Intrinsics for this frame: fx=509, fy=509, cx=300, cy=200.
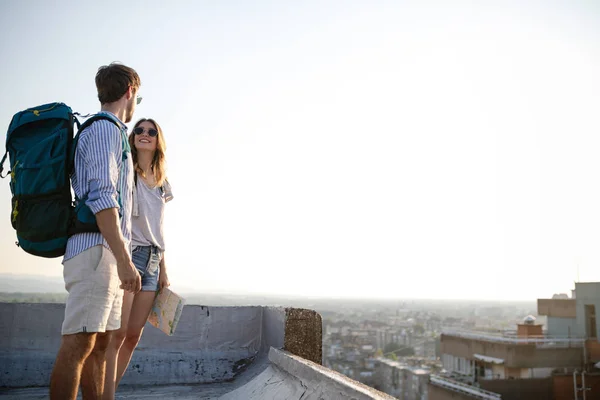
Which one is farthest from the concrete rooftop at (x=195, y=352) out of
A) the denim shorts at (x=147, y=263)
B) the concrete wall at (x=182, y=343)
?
the denim shorts at (x=147, y=263)

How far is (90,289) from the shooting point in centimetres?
206

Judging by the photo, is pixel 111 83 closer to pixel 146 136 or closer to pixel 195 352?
pixel 146 136

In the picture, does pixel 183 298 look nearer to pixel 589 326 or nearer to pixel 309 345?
pixel 309 345

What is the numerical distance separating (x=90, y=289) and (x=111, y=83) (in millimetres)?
1005

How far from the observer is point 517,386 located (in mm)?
24125

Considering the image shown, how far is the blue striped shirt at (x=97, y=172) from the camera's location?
83.4 inches

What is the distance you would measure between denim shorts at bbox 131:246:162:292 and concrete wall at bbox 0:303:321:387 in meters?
1.23

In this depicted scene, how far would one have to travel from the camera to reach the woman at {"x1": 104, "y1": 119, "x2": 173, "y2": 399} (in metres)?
2.73

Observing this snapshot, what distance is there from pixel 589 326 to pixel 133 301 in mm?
33608

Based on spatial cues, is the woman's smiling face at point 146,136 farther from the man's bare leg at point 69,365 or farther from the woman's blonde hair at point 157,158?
the man's bare leg at point 69,365

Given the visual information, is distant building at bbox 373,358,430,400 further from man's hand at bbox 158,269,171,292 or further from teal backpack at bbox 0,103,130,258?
teal backpack at bbox 0,103,130,258

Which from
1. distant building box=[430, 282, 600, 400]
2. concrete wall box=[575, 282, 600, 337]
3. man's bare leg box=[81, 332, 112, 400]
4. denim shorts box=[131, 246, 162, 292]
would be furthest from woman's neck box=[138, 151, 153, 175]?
concrete wall box=[575, 282, 600, 337]

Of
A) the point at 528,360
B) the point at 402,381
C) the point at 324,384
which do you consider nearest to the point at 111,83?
the point at 324,384

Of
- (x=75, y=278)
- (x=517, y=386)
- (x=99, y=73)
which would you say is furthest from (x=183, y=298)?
(x=517, y=386)
